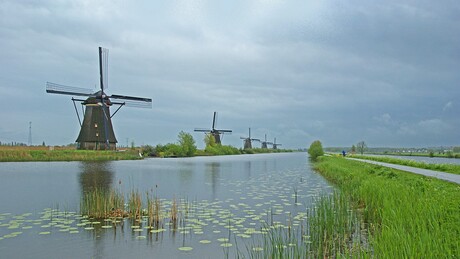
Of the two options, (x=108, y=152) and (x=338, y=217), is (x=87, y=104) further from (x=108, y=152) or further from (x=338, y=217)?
(x=338, y=217)

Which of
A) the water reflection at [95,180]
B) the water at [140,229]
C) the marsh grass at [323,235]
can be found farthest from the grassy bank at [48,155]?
the marsh grass at [323,235]

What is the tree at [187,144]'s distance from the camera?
223ft

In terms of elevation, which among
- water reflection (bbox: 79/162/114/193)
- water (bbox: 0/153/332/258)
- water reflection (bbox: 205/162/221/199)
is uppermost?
→ water reflection (bbox: 79/162/114/193)

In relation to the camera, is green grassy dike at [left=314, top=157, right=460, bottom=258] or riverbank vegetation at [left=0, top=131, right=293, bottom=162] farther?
riverbank vegetation at [left=0, top=131, right=293, bottom=162]

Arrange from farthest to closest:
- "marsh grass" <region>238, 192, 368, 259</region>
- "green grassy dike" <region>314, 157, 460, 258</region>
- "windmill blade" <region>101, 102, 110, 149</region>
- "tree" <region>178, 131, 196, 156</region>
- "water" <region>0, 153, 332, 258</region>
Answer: "tree" <region>178, 131, 196, 156</region>
"windmill blade" <region>101, 102, 110, 149</region>
"water" <region>0, 153, 332, 258</region>
"marsh grass" <region>238, 192, 368, 259</region>
"green grassy dike" <region>314, 157, 460, 258</region>

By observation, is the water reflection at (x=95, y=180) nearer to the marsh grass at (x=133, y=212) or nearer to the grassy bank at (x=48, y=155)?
the marsh grass at (x=133, y=212)

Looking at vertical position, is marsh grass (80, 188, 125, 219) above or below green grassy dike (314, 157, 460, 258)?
below

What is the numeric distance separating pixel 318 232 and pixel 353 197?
5.67 meters

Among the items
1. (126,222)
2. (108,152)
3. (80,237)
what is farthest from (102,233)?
(108,152)

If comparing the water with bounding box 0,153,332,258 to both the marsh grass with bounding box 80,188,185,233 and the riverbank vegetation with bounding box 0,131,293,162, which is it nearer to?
the marsh grass with bounding box 80,188,185,233

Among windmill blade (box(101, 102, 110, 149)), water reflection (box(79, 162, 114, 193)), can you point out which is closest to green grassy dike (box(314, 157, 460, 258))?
water reflection (box(79, 162, 114, 193))

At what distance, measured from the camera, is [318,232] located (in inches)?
301

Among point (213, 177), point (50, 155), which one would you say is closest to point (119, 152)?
point (50, 155)

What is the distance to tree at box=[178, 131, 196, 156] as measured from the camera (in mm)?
67938
